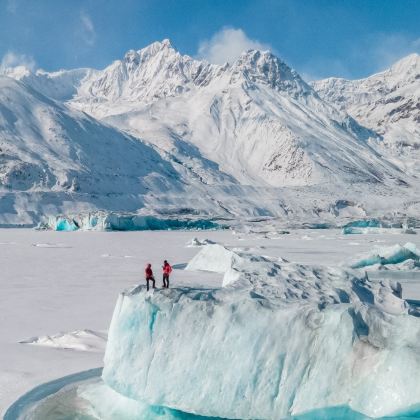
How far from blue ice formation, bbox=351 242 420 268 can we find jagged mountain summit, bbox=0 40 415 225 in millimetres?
60727

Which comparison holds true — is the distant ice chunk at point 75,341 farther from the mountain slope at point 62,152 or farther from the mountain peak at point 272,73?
the mountain peak at point 272,73

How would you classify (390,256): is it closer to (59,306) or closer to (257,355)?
(59,306)

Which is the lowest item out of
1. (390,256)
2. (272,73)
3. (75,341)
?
(75,341)

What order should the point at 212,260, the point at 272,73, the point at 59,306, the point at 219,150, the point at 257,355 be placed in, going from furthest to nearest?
the point at 272,73
the point at 219,150
the point at 212,260
the point at 59,306
the point at 257,355

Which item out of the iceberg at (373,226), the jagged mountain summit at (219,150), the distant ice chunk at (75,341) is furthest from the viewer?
the jagged mountain summit at (219,150)

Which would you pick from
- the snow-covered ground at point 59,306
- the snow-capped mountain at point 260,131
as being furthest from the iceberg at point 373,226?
the snow-capped mountain at point 260,131

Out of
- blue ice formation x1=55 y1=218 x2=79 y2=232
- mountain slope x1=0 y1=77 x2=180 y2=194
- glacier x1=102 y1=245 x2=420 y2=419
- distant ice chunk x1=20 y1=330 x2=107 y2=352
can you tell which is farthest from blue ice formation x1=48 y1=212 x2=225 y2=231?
glacier x1=102 y1=245 x2=420 y2=419

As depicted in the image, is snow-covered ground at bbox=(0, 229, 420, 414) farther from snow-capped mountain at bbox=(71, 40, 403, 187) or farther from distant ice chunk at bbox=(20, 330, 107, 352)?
snow-capped mountain at bbox=(71, 40, 403, 187)

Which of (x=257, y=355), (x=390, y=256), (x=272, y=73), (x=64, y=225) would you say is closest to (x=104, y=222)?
(x=64, y=225)

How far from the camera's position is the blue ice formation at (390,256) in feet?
76.9

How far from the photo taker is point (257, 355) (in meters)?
7.19

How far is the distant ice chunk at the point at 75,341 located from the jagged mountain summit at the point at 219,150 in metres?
69.9

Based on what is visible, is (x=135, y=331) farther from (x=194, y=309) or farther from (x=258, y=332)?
(x=258, y=332)

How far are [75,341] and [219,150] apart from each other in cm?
12929
